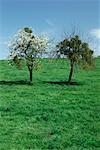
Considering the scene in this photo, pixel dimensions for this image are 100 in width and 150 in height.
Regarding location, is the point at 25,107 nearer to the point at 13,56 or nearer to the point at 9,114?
the point at 9,114

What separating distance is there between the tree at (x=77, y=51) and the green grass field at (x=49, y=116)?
10.4 feet

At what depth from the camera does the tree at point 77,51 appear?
45.8 metres

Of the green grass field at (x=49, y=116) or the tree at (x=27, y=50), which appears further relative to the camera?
the tree at (x=27, y=50)

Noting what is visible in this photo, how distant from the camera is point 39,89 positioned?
1539 inches

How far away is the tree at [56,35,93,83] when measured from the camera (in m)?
45.8

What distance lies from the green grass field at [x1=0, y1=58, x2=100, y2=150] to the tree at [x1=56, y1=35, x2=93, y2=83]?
10.4 feet

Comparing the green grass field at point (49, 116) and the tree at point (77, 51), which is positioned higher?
the tree at point (77, 51)

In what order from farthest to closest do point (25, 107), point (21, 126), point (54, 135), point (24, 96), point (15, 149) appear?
point (24, 96) < point (25, 107) < point (21, 126) < point (54, 135) < point (15, 149)

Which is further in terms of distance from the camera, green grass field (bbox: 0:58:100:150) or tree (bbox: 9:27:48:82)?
tree (bbox: 9:27:48:82)

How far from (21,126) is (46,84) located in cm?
1986

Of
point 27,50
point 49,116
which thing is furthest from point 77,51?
point 49,116

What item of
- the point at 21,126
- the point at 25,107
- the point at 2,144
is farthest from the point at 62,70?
the point at 2,144

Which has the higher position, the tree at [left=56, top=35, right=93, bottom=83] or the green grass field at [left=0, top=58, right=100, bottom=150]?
the tree at [left=56, top=35, right=93, bottom=83]

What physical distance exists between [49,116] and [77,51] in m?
21.7
